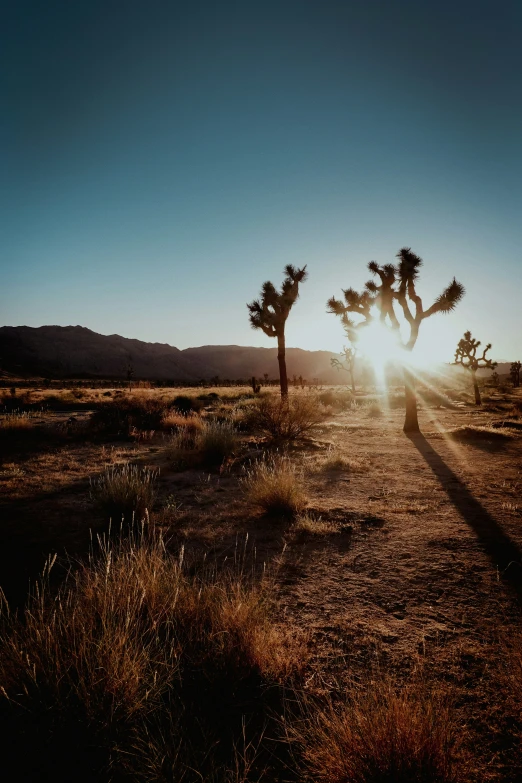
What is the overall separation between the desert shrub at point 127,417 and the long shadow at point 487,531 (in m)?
9.90

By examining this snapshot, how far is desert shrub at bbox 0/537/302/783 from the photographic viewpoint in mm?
1677

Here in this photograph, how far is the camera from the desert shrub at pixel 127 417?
1339 cm

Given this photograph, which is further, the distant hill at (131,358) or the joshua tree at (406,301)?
the distant hill at (131,358)

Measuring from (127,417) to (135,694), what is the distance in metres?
Result: 13.3

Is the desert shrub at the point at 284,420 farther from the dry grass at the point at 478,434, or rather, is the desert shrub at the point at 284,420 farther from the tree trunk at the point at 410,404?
the dry grass at the point at 478,434

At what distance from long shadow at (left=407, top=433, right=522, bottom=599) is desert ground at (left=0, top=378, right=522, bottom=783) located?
0.09 ft

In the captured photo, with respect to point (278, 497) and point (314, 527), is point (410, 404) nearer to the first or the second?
point (278, 497)

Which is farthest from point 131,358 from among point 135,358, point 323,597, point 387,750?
point 387,750

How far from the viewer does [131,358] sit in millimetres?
138875

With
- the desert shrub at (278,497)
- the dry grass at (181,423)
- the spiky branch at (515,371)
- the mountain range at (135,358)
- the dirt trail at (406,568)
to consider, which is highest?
the mountain range at (135,358)

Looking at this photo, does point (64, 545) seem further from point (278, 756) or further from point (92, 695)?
point (278, 756)

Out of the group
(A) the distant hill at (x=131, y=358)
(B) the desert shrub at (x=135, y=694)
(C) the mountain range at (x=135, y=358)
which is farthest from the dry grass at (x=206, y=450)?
(A) the distant hill at (x=131, y=358)

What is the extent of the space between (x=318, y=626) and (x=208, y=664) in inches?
40.4

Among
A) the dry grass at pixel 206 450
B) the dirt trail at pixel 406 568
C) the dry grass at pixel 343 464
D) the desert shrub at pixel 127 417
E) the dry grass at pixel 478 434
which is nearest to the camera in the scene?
the dirt trail at pixel 406 568
